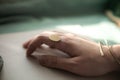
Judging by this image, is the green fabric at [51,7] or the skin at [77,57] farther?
the green fabric at [51,7]

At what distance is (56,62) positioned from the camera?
30.4 inches

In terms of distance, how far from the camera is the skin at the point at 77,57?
758 mm

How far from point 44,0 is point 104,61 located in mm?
513

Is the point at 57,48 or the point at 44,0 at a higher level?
the point at 44,0

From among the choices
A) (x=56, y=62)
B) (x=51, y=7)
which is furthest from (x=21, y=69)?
(x=51, y=7)

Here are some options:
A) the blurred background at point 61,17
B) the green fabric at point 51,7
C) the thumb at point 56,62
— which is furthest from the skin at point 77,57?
the green fabric at point 51,7

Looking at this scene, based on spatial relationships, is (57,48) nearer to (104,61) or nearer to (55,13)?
(104,61)

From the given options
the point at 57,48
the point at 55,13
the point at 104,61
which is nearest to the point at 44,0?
the point at 55,13

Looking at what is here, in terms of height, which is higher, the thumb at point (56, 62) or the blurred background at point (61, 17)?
the blurred background at point (61, 17)

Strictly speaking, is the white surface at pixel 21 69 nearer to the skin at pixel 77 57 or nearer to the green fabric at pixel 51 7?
the skin at pixel 77 57

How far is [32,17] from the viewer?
1.13 m

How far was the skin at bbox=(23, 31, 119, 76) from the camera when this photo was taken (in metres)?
0.76

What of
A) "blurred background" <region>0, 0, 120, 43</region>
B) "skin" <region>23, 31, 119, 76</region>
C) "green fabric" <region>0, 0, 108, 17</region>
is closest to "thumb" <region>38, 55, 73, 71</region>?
"skin" <region>23, 31, 119, 76</region>

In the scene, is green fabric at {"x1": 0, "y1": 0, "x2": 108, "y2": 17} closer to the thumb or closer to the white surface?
the white surface
